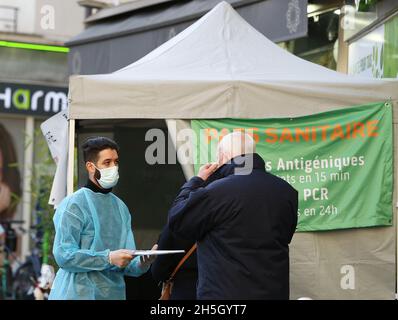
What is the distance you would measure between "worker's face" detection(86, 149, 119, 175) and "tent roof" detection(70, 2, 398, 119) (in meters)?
1.26

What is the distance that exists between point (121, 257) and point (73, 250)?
0.89 ft

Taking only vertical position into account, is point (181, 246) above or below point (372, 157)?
below

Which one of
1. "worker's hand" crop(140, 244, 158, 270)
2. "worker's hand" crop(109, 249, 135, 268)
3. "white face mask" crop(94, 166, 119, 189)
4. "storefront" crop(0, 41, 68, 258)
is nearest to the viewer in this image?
"worker's hand" crop(109, 249, 135, 268)

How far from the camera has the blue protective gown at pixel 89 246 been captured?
494 centimetres

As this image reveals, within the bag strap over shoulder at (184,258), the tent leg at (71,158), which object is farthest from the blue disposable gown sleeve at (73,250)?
the tent leg at (71,158)

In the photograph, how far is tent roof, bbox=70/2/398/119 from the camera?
6.56 metres

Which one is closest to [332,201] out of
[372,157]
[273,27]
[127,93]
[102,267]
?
[372,157]

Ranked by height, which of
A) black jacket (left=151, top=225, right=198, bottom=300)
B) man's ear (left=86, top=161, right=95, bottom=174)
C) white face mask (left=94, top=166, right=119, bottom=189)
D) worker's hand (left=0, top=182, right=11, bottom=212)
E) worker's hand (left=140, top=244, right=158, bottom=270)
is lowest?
black jacket (left=151, top=225, right=198, bottom=300)

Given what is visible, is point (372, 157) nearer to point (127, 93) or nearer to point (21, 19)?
point (127, 93)

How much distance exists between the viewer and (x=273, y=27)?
1092 cm

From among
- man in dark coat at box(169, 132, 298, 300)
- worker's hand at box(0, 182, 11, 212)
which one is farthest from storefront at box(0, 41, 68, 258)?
man in dark coat at box(169, 132, 298, 300)

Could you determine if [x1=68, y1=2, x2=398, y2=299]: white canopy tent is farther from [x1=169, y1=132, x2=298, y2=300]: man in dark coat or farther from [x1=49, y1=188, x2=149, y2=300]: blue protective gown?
[x1=169, y1=132, x2=298, y2=300]: man in dark coat

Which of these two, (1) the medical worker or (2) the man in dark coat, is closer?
(2) the man in dark coat
